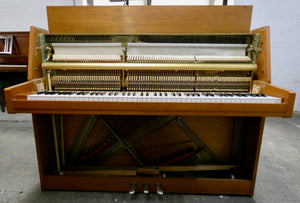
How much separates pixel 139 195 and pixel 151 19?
162 centimetres

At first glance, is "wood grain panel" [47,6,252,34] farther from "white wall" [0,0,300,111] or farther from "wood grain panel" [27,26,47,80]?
"white wall" [0,0,300,111]

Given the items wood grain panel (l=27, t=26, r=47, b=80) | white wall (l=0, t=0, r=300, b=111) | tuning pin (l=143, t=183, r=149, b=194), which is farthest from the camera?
white wall (l=0, t=0, r=300, b=111)

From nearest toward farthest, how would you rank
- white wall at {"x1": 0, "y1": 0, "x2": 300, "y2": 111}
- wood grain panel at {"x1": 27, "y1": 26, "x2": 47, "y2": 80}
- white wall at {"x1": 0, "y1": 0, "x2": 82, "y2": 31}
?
wood grain panel at {"x1": 27, "y1": 26, "x2": 47, "y2": 80}, white wall at {"x1": 0, "y1": 0, "x2": 300, "y2": 111}, white wall at {"x1": 0, "y1": 0, "x2": 82, "y2": 31}

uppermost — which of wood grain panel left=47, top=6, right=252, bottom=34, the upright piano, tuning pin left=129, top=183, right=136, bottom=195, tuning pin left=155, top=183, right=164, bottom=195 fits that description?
wood grain panel left=47, top=6, right=252, bottom=34

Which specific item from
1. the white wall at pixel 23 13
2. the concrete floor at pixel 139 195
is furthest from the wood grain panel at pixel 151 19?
the white wall at pixel 23 13

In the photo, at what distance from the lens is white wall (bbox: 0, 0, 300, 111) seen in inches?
144

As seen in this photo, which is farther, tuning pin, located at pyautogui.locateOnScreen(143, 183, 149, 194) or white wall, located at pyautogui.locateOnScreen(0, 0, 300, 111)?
white wall, located at pyautogui.locateOnScreen(0, 0, 300, 111)

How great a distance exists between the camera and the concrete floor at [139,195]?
1547 mm

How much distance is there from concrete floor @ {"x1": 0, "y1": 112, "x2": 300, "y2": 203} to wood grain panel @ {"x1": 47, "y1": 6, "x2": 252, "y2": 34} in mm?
1521

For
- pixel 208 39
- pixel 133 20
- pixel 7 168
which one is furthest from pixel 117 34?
pixel 7 168

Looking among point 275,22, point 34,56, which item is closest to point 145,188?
point 34,56

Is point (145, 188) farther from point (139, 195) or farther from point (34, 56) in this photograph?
point (34, 56)

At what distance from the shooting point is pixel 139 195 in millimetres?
1587

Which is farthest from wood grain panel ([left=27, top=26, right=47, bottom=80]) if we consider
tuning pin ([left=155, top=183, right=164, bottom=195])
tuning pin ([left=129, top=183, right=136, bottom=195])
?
tuning pin ([left=155, top=183, right=164, bottom=195])
